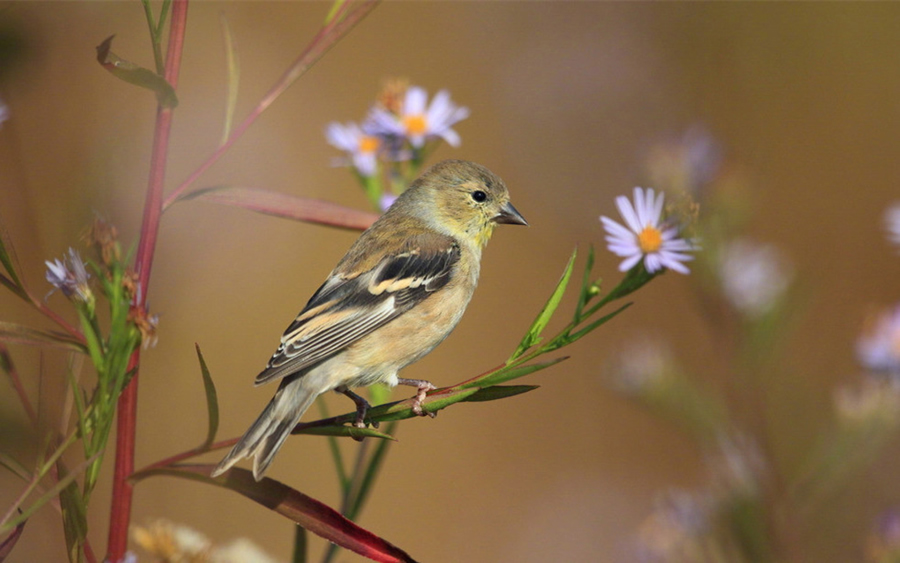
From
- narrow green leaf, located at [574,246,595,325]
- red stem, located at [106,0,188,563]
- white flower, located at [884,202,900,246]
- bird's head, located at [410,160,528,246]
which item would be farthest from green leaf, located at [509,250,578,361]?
bird's head, located at [410,160,528,246]

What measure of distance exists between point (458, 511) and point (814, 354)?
240 centimetres

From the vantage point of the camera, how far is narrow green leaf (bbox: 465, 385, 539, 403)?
97 cm

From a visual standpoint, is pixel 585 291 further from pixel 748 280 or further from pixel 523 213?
pixel 523 213

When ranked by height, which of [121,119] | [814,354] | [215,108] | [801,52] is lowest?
[814,354]

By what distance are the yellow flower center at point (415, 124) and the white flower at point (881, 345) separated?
128 centimetres

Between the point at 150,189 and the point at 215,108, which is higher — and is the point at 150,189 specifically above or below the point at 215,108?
below

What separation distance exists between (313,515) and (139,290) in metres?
0.39

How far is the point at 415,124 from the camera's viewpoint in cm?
211

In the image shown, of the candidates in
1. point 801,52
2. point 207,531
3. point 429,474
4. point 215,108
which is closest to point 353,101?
point 215,108

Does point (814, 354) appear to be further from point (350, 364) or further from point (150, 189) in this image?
point (150, 189)

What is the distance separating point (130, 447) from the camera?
41.2 inches

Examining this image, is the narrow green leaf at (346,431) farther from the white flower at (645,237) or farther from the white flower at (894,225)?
the white flower at (894,225)

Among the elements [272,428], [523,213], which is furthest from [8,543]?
[523,213]

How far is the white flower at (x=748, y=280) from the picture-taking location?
1.87 metres
